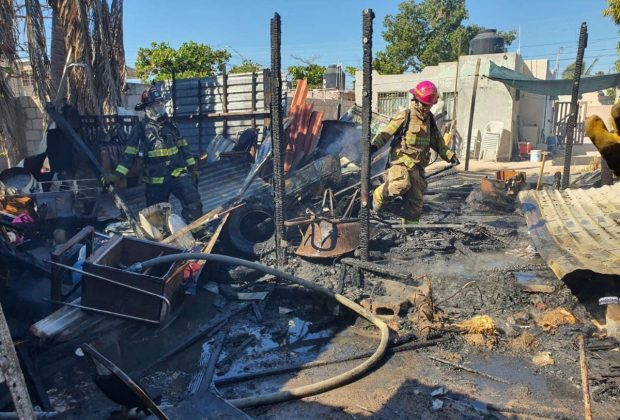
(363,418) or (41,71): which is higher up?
(41,71)

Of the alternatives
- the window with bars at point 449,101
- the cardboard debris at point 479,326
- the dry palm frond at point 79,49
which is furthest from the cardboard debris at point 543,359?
the window with bars at point 449,101

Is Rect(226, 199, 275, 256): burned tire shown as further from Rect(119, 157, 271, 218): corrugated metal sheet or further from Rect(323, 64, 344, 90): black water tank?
Rect(323, 64, 344, 90): black water tank

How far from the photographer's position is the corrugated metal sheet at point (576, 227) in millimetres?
4109

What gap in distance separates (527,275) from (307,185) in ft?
10.8

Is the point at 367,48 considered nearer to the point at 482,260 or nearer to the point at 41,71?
the point at 482,260

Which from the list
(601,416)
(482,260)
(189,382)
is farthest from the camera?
(482,260)

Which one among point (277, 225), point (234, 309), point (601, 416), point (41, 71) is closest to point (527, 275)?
point (601, 416)

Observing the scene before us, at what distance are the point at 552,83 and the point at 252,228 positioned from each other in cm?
1033

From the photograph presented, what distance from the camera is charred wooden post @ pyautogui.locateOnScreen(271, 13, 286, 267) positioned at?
17.4ft

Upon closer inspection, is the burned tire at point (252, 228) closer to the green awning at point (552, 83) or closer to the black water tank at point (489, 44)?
the green awning at point (552, 83)

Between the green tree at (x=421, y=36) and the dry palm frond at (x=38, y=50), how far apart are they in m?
24.8

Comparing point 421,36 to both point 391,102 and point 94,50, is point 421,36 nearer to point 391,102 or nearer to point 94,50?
point 391,102

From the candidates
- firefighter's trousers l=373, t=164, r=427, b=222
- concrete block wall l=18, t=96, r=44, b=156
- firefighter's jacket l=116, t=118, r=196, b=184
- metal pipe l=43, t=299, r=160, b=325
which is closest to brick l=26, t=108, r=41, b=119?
concrete block wall l=18, t=96, r=44, b=156

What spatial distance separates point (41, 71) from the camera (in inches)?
352
